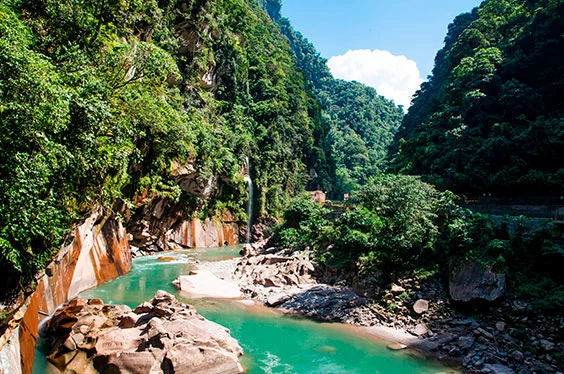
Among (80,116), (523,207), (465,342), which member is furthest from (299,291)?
(80,116)

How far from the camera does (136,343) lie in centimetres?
1128

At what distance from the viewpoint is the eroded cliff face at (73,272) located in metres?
9.16

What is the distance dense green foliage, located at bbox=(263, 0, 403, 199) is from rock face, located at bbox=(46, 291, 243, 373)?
6198cm

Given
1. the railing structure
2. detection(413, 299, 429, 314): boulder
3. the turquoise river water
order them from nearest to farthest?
the turquoise river water
detection(413, 299, 429, 314): boulder
the railing structure

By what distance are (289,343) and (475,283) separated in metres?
7.79

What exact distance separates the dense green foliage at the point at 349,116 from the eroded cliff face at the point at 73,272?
55211 mm

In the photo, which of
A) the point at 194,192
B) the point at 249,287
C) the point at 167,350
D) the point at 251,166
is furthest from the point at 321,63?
the point at 167,350

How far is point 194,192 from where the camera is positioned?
110ft

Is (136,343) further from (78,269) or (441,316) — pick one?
(441,316)

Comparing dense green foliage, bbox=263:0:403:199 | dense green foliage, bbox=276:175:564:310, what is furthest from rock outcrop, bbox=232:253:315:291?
dense green foliage, bbox=263:0:403:199

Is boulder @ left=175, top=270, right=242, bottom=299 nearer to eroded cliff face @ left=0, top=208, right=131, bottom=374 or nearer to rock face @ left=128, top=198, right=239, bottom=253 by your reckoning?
eroded cliff face @ left=0, top=208, right=131, bottom=374

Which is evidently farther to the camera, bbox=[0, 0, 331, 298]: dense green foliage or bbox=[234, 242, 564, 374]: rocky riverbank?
bbox=[234, 242, 564, 374]: rocky riverbank

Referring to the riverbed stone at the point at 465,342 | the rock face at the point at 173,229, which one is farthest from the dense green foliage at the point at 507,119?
the rock face at the point at 173,229

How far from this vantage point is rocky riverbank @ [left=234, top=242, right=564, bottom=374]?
11898mm
